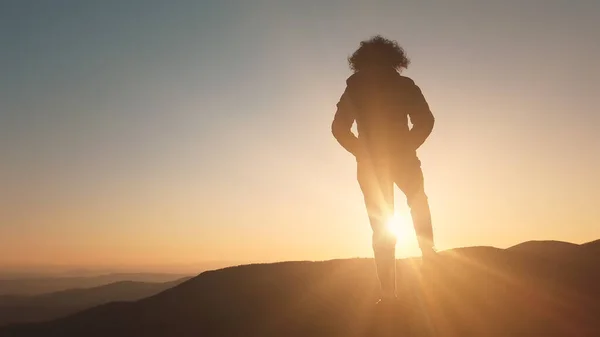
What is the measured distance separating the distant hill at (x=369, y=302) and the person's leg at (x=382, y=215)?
529 millimetres

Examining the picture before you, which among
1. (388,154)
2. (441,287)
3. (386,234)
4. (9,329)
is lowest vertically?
(9,329)

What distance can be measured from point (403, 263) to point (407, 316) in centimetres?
601

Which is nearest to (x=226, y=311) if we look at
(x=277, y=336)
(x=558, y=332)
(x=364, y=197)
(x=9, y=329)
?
(x=277, y=336)

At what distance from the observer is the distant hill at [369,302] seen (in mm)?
7312

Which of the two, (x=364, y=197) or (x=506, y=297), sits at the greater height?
(x=364, y=197)

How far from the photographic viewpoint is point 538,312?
304 inches

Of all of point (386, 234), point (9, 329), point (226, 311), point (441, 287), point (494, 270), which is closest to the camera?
point (386, 234)

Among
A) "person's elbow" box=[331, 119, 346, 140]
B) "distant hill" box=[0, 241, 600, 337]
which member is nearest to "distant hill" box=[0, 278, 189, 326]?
"distant hill" box=[0, 241, 600, 337]

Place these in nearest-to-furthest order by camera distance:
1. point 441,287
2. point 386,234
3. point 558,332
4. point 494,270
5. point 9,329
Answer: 1. point 558,332
2. point 386,234
3. point 441,287
4. point 494,270
5. point 9,329

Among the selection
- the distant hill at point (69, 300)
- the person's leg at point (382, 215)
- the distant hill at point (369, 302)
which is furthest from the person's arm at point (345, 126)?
the distant hill at point (69, 300)

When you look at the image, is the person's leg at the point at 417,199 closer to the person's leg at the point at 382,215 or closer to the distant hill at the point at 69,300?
the person's leg at the point at 382,215

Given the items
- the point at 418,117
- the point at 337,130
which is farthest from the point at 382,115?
the point at 337,130

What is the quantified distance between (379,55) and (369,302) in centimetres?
503

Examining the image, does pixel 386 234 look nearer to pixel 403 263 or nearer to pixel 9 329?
pixel 403 263
